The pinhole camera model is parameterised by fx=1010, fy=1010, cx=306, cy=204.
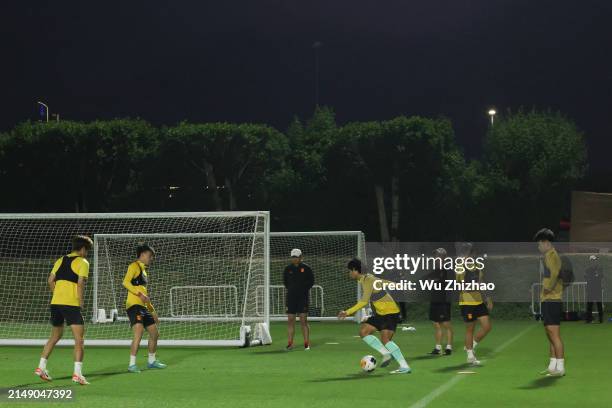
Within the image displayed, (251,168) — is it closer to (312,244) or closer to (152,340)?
(312,244)

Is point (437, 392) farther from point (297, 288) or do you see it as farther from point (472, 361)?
point (297, 288)

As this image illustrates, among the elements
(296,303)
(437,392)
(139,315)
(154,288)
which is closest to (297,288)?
(296,303)

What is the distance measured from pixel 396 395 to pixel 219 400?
89.3 inches

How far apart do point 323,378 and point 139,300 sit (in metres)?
3.21

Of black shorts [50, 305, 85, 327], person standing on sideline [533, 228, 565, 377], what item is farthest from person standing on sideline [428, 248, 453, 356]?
black shorts [50, 305, 85, 327]

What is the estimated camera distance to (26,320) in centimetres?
3238

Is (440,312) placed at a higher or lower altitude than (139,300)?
lower

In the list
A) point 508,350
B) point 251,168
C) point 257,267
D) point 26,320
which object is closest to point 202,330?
point 257,267

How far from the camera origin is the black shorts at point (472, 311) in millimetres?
16984

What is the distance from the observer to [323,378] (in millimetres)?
15172

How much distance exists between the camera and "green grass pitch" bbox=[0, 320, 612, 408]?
41.3ft

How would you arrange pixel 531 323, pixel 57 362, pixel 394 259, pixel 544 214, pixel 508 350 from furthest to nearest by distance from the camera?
pixel 544 214 → pixel 394 259 → pixel 531 323 → pixel 508 350 → pixel 57 362

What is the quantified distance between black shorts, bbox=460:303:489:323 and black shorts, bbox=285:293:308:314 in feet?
15.8

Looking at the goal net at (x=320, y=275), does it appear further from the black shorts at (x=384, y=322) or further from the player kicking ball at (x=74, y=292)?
the player kicking ball at (x=74, y=292)
